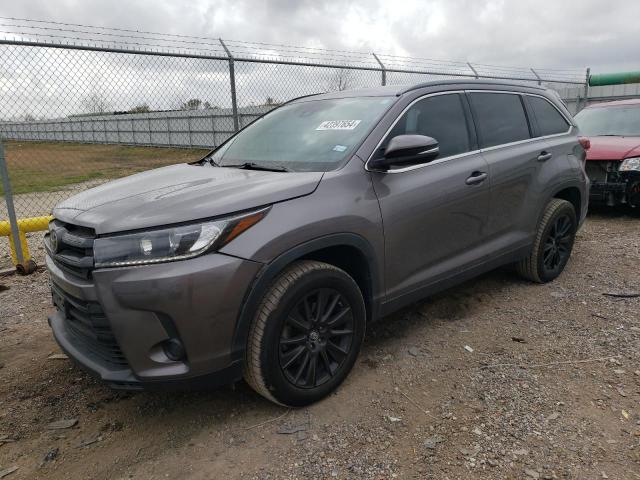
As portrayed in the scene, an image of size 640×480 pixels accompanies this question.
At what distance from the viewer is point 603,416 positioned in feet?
8.67

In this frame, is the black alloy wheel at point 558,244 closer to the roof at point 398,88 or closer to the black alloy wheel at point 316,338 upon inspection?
the roof at point 398,88

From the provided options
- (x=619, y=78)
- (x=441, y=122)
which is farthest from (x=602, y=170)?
(x=619, y=78)

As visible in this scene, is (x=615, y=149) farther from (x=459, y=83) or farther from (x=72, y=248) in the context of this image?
(x=72, y=248)

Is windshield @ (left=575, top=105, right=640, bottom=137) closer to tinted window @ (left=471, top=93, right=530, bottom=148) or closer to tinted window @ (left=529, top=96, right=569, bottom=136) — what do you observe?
tinted window @ (left=529, top=96, right=569, bottom=136)

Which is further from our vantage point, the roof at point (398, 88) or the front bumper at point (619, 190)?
the front bumper at point (619, 190)

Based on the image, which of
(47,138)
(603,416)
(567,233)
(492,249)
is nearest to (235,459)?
(603,416)

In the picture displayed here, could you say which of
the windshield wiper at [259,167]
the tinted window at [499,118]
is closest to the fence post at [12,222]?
the windshield wiper at [259,167]

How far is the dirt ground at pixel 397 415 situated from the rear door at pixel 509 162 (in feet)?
2.32

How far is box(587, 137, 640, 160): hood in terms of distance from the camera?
22.2ft

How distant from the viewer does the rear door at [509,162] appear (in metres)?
3.79

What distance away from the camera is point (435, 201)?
3.26 metres

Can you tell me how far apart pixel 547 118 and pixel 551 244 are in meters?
1.14

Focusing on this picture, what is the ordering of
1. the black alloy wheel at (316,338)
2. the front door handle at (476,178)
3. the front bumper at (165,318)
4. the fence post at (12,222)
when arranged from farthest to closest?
the fence post at (12,222)
the front door handle at (476,178)
the black alloy wheel at (316,338)
the front bumper at (165,318)

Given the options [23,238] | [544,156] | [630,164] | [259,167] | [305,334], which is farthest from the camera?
[630,164]
